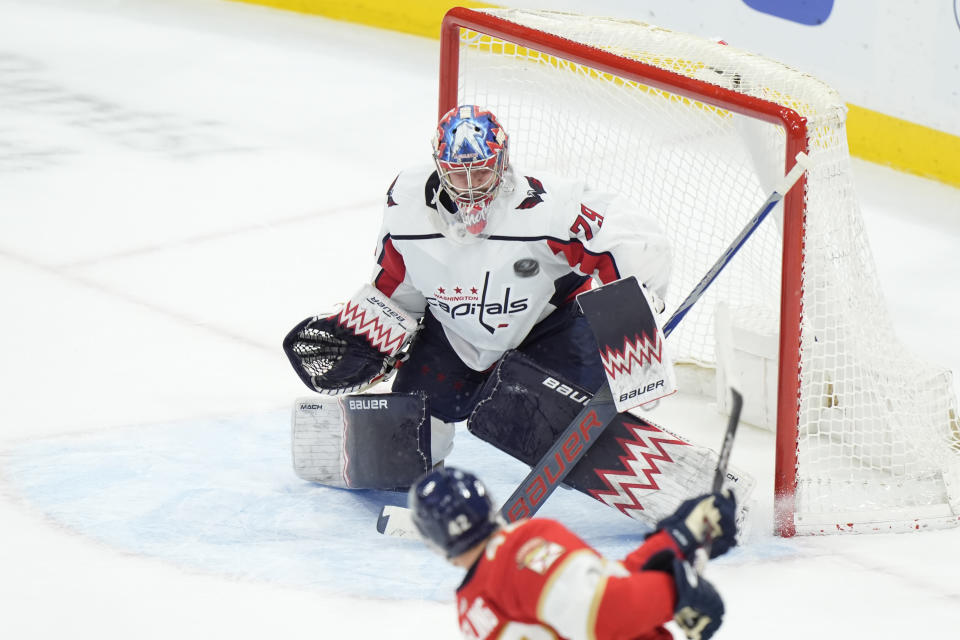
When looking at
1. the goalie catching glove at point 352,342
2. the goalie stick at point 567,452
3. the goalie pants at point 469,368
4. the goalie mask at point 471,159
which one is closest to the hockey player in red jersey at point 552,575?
the goalie stick at point 567,452

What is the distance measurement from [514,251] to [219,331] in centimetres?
153

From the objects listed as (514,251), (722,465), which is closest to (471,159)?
(514,251)

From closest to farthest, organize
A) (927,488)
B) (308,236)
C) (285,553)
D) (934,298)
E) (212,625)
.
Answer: (212,625), (285,553), (927,488), (934,298), (308,236)

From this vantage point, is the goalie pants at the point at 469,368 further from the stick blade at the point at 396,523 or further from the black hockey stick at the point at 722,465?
the black hockey stick at the point at 722,465

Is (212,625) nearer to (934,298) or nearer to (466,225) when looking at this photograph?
(466,225)

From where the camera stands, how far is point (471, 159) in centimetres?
290

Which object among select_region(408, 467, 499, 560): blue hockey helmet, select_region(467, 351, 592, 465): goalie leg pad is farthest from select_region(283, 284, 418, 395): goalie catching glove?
select_region(408, 467, 499, 560): blue hockey helmet

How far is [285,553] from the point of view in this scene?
118 inches

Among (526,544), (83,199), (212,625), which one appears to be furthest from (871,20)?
(526,544)

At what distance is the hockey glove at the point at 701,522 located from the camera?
191 cm

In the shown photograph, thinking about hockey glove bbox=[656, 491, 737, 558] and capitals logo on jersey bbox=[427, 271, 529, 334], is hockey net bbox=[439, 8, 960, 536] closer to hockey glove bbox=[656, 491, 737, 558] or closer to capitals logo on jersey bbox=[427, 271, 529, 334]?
capitals logo on jersey bbox=[427, 271, 529, 334]

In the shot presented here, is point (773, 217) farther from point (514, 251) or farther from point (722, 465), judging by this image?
point (722, 465)

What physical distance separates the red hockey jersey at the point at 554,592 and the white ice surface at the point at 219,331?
85 centimetres

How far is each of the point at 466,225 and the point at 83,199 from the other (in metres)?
2.82
